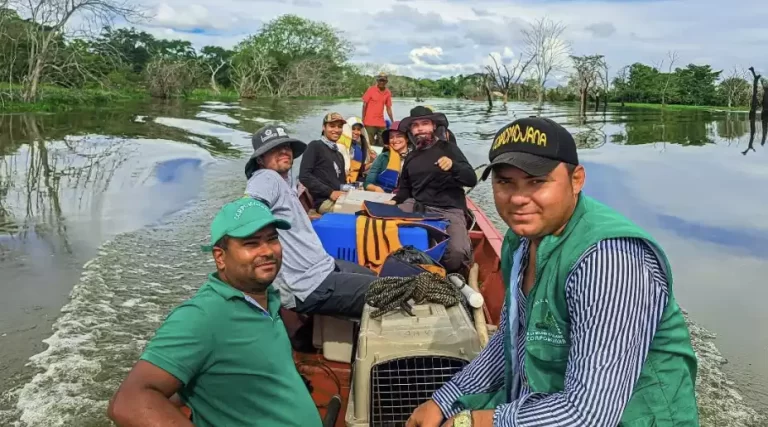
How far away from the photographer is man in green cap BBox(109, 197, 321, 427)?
1.67m

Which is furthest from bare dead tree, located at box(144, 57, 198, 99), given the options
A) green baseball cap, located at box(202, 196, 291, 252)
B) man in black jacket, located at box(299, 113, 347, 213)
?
green baseball cap, located at box(202, 196, 291, 252)

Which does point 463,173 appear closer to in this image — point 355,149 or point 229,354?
point 229,354

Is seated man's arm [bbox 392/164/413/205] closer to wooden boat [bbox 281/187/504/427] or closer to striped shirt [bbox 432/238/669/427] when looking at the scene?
wooden boat [bbox 281/187/504/427]

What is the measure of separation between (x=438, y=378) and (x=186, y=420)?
1.33 meters

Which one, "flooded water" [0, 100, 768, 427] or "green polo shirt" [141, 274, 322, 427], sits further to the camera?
"flooded water" [0, 100, 768, 427]

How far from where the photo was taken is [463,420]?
157 cm

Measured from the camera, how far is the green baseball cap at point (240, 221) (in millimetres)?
2031

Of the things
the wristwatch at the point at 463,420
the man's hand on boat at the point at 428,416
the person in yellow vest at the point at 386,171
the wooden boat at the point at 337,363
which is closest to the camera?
the wristwatch at the point at 463,420

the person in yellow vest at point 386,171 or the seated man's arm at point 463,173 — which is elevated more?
the seated man's arm at point 463,173

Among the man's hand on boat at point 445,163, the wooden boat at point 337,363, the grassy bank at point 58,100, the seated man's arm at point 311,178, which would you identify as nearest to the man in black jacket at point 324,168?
the seated man's arm at point 311,178

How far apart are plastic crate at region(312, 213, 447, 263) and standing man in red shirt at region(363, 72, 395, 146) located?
818 centimetres

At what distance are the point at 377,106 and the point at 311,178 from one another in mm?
6861

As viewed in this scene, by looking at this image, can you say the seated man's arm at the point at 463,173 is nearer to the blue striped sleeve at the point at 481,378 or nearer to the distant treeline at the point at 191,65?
the blue striped sleeve at the point at 481,378

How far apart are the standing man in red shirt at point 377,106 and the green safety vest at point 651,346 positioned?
11.3 m
